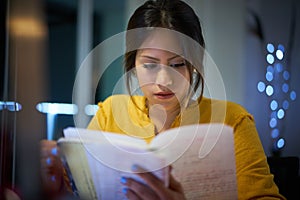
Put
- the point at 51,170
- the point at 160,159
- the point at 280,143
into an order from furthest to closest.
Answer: the point at 51,170 < the point at 280,143 < the point at 160,159

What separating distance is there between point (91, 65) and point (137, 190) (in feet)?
1.00

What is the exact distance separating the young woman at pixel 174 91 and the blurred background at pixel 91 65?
0.02 m

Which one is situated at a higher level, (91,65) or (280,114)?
(91,65)

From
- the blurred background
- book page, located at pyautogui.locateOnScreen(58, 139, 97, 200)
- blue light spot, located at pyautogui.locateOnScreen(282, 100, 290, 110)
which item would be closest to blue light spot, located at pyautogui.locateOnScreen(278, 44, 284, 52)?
the blurred background

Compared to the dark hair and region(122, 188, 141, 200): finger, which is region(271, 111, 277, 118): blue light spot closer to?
the dark hair

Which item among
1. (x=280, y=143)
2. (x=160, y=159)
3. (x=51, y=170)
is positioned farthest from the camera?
(x=51, y=170)

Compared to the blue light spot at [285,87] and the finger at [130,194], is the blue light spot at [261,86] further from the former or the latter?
the finger at [130,194]

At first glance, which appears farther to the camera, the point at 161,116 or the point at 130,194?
the point at 161,116

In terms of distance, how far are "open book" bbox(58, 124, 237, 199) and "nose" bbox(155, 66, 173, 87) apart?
0.10 metres

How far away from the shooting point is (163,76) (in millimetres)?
814

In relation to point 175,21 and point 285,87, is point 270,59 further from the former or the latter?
point 175,21

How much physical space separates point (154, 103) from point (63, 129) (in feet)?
0.71

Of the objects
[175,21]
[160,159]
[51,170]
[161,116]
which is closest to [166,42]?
[175,21]

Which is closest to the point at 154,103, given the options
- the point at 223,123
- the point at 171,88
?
the point at 171,88
